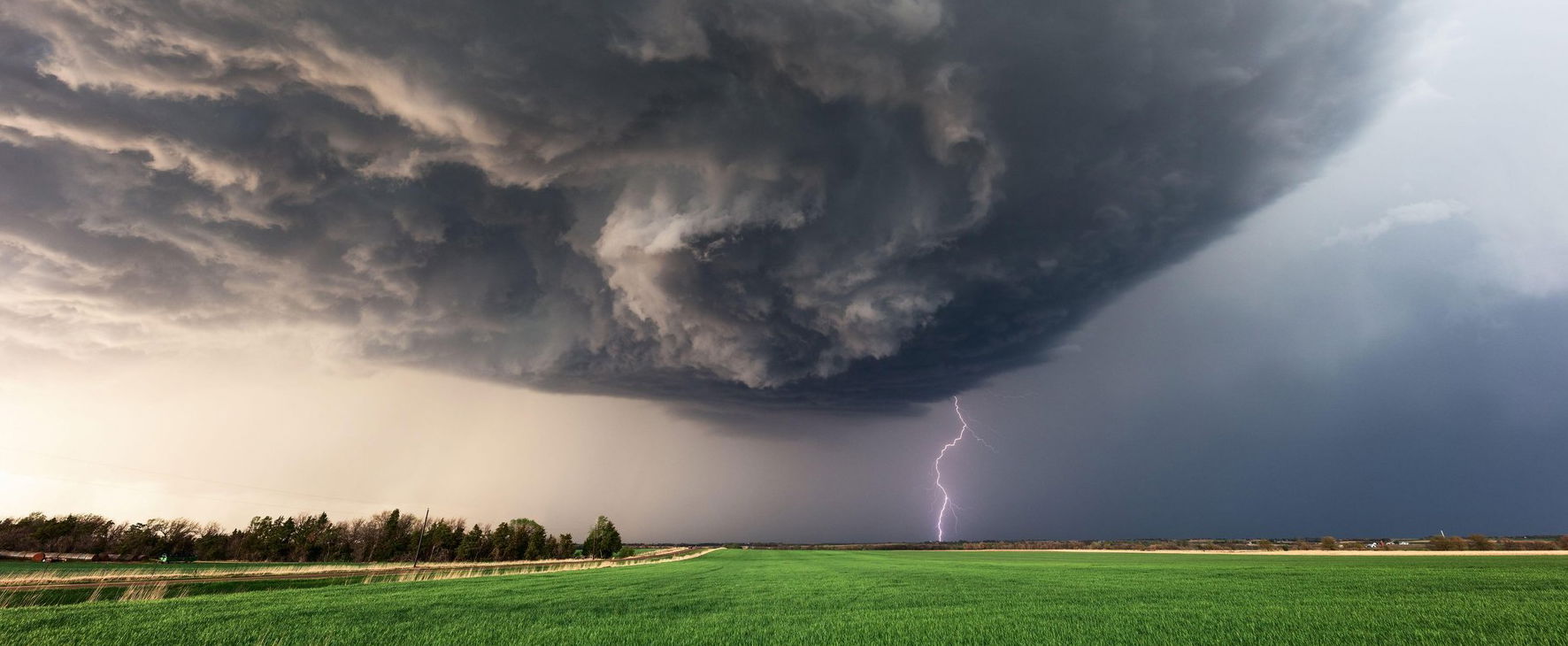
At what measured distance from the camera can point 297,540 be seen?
103 meters

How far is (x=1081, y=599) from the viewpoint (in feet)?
61.8

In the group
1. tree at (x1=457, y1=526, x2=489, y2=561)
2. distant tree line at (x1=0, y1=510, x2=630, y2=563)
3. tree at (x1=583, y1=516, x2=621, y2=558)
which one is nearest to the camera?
distant tree line at (x1=0, y1=510, x2=630, y2=563)

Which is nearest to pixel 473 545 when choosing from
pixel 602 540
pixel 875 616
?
pixel 602 540

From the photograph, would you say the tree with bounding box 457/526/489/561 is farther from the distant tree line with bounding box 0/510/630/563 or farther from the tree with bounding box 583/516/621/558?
the tree with bounding box 583/516/621/558

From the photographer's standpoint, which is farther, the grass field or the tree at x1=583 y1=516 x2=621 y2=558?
the tree at x1=583 y1=516 x2=621 y2=558

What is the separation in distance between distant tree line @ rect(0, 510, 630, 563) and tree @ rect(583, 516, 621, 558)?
470 millimetres

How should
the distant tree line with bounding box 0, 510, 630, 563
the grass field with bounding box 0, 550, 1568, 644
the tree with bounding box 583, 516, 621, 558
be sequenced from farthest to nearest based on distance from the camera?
the tree with bounding box 583, 516, 621, 558 → the distant tree line with bounding box 0, 510, 630, 563 → the grass field with bounding box 0, 550, 1568, 644

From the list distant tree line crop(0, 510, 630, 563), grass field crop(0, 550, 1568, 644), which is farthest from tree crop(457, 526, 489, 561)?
grass field crop(0, 550, 1568, 644)

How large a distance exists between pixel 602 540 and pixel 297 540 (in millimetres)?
60812

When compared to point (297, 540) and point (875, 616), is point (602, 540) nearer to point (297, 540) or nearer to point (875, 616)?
point (297, 540)

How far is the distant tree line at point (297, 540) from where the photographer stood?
89.9 meters

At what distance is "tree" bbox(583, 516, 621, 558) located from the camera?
135250 mm

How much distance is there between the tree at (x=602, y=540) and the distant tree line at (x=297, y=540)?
470 mm

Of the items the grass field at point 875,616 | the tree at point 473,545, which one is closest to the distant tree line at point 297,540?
the tree at point 473,545
